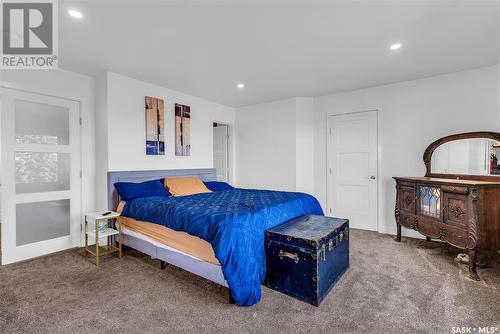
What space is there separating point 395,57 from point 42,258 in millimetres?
4959

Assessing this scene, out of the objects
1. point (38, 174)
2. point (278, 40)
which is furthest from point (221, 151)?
point (278, 40)

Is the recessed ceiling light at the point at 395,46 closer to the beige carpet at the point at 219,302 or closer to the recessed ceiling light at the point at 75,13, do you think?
A: the beige carpet at the point at 219,302

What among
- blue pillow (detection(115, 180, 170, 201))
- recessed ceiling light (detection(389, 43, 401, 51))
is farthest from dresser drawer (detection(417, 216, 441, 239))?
blue pillow (detection(115, 180, 170, 201))

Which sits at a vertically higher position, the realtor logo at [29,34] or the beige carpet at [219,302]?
the realtor logo at [29,34]

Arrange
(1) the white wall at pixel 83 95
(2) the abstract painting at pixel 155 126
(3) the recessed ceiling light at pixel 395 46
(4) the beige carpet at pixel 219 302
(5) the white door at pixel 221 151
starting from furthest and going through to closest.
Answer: (5) the white door at pixel 221 151, (2) the abstract painting at pixel 155 126, (1) the white wall at pixel 83 95, (3) the recessed ceiling light at pixel 395 46, (4) the beige carpet at pixel 219 302

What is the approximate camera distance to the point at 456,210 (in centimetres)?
269

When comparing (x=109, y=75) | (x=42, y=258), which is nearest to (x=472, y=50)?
(x=109, y=75)

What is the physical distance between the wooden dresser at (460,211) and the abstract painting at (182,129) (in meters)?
3.50

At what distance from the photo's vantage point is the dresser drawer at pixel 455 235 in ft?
8.46

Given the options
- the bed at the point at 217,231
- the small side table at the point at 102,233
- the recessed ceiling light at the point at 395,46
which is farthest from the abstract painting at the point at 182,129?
the recessed ceiling light at the point at 395,46

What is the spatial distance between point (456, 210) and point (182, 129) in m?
3.96

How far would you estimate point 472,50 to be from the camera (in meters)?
2.81

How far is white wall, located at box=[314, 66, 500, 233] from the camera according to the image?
3.31 meters

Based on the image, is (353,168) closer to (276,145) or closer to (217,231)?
(276,145)
